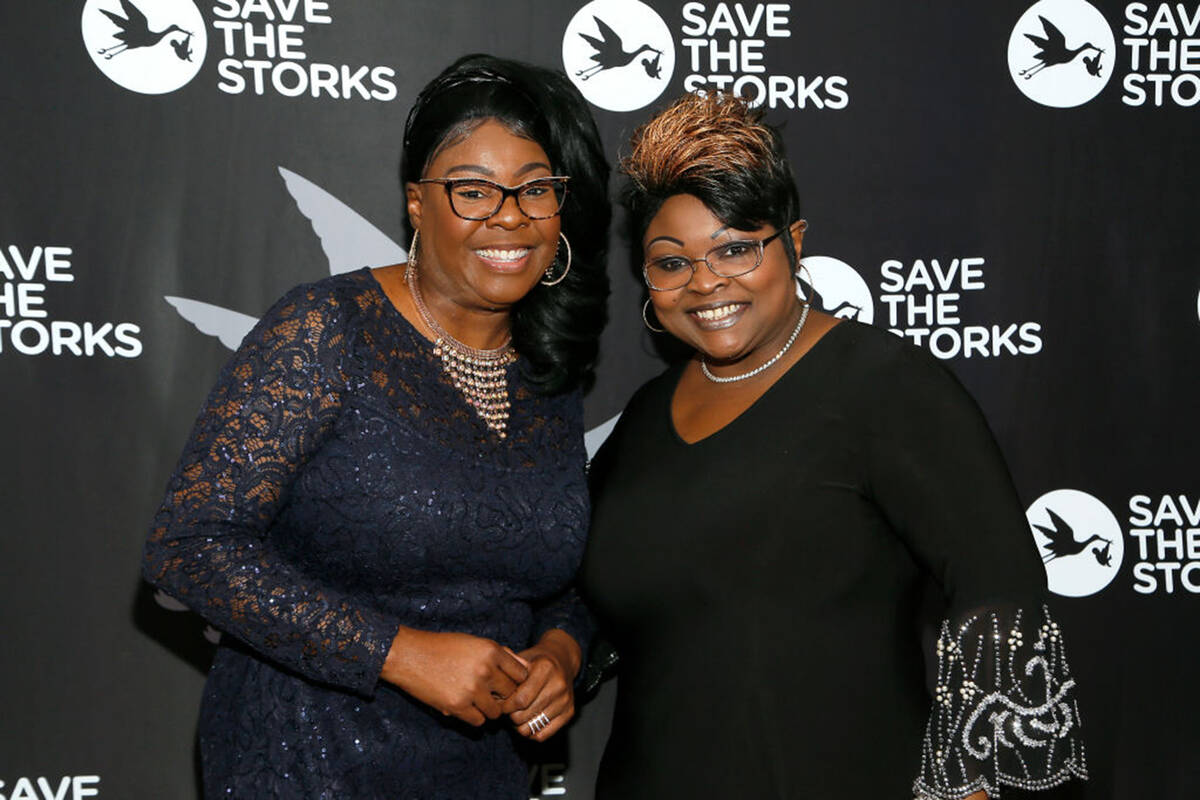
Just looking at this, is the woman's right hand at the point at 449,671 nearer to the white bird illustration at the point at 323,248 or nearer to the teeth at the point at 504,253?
the teeth at the point at 504,253

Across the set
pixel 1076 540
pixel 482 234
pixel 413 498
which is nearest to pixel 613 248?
pixel 482 234

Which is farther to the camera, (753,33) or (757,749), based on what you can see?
(753,33)

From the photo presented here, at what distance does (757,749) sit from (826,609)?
0.85 feet

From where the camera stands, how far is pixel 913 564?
180 cm

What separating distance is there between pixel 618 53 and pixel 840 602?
142 centimetres

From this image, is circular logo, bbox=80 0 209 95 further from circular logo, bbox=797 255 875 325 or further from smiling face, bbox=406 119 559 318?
circular logo, bbox=797 255 875 325

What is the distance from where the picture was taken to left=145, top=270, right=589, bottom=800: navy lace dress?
163 centimetres

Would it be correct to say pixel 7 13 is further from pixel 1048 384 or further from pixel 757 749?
pixel 1048 384

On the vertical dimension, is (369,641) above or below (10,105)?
below

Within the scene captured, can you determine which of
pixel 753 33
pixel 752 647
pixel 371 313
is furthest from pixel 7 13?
pixel 752 647

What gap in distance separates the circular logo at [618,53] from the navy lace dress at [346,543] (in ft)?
3.01

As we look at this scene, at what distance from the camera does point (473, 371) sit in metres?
1.94

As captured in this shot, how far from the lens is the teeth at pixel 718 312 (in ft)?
5.99

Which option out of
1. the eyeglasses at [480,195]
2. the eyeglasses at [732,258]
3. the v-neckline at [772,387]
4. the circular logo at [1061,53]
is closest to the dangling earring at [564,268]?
the eyeglasses at [480,195]
